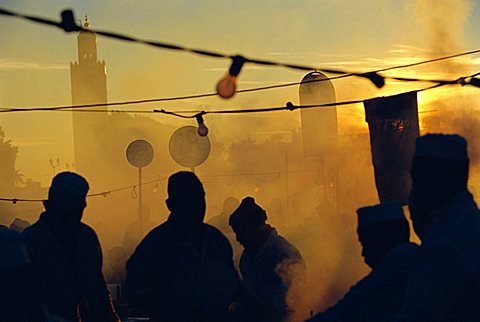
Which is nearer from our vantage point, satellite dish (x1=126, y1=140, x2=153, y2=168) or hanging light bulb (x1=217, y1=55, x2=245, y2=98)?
hanging light bulb (x1=217, y1=55, x2=245, y2=98)

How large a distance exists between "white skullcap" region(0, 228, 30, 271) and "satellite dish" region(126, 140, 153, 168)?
78.7 ft

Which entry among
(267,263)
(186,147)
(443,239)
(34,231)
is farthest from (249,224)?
(186,147)

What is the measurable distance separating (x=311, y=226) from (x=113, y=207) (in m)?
44.8

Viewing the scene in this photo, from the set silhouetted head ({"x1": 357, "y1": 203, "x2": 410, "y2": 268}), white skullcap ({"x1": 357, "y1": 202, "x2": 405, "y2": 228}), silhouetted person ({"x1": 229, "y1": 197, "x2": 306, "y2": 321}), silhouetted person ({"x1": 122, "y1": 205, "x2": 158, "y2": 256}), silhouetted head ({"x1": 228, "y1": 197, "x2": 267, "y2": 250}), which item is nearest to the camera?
silhouetted head ({"x1": 357, "y1": 203, "x2": 410, "y2": 268})

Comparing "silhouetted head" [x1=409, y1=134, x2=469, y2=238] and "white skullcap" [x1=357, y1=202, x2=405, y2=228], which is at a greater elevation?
"silhouetted head" [x1=409, y1=134, x2=469, y2=238]

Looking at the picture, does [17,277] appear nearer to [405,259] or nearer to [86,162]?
[405,259]

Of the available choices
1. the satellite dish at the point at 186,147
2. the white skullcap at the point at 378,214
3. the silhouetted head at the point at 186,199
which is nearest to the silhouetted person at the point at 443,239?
the white skullcap at the point at 378,214

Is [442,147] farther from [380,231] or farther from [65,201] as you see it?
[65,201]

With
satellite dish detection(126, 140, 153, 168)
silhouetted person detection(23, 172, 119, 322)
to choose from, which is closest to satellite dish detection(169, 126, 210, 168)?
satellite dish detection(126, 140, 153, 168)

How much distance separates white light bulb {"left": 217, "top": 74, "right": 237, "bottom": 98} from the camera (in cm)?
838

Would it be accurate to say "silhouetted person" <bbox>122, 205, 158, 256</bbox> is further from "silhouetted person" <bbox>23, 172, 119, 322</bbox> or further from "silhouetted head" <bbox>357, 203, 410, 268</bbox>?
"silhouetted head" <bbox>357, 203, 410, 268</bbox>

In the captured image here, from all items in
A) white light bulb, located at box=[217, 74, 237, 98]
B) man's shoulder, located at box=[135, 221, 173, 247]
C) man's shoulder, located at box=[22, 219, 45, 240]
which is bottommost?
man's shoulder, located at box=[135, 221, 173, 247]

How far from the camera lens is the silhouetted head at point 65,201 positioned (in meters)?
7.96

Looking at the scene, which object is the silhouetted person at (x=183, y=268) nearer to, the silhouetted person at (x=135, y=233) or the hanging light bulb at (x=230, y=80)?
the hanging light bulb at (x=230, y=80)
